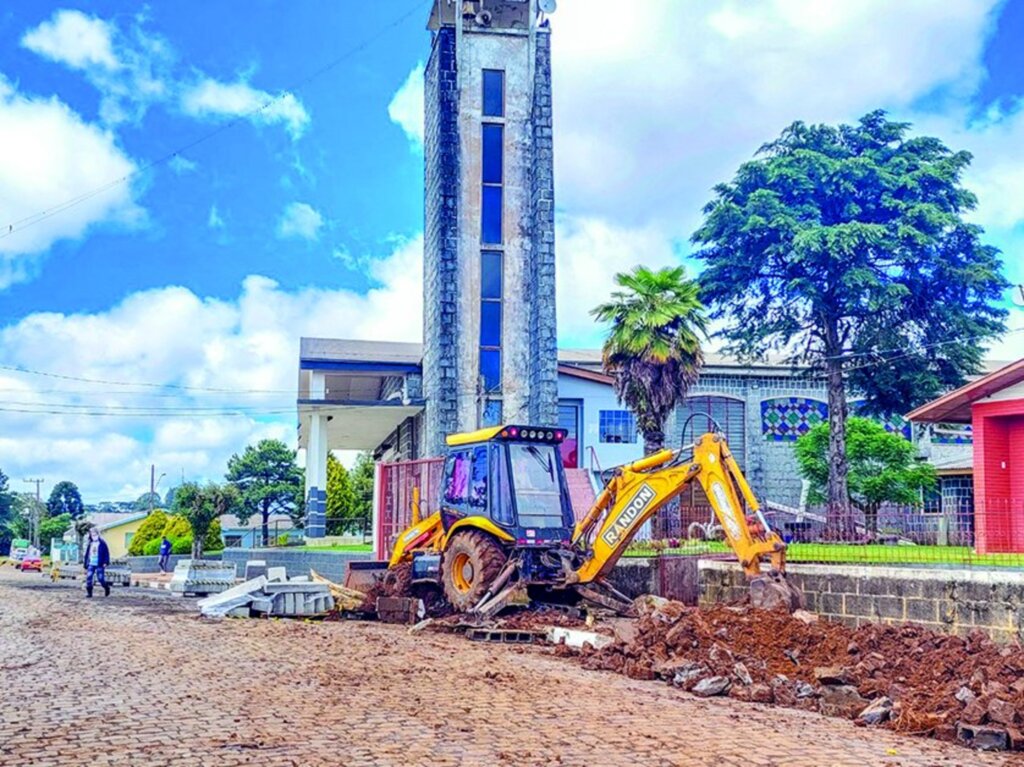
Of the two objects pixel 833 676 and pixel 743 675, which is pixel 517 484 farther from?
pixel 833 676

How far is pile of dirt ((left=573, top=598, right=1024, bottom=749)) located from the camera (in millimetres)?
9422

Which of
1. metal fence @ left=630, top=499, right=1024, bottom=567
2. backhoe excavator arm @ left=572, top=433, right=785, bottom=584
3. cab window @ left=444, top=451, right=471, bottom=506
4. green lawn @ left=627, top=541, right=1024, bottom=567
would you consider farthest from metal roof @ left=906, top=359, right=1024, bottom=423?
Result: cab window @ left=444, top=451, right=471, bottom=506

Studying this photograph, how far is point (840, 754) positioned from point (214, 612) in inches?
567

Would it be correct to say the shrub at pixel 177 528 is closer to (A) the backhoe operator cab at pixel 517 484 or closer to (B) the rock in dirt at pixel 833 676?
(A) the backhoe operator cab at pixel 517 484

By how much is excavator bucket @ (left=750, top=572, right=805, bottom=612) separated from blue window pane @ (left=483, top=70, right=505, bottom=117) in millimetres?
25371

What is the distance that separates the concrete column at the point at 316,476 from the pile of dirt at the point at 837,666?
23.3m

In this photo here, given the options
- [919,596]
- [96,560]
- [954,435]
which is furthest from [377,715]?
[954,435]

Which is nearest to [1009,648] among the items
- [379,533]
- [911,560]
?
[911,560]

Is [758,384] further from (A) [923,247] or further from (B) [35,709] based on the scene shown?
(B) [35,709]

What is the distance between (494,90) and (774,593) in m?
26.1

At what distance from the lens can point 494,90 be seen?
36.9 meters

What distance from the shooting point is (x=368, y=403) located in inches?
1414

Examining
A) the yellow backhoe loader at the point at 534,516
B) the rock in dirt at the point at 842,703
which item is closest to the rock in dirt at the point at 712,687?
the rock in dirt at the point at 842,703

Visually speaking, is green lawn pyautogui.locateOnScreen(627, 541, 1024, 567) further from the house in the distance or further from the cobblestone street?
the house in the distance
